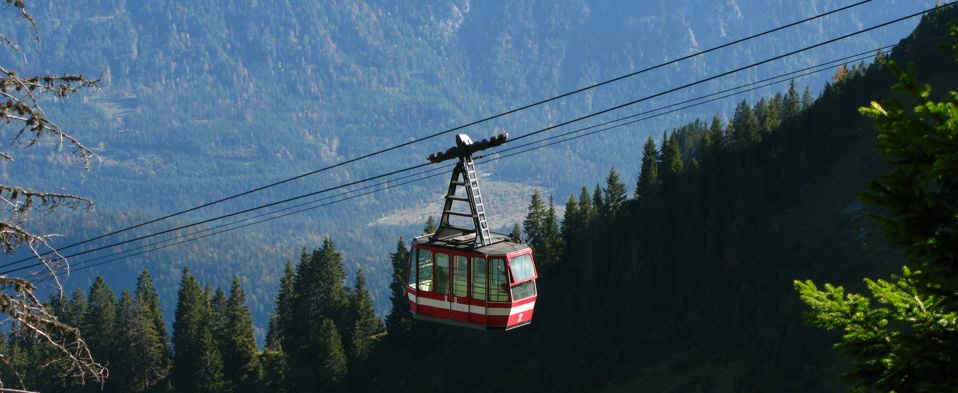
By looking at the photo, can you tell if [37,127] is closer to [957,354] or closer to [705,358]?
[957,354]

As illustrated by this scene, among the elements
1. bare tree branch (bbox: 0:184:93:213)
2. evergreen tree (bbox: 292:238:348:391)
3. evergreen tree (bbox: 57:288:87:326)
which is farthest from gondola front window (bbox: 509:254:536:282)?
evergreen tree (bbox: 57:288:87:326)

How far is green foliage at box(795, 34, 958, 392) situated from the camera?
1336 centimetres

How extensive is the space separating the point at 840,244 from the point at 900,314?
3902 inches

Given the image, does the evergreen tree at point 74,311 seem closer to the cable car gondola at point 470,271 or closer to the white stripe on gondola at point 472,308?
the white stripe on gondola at point 472,308

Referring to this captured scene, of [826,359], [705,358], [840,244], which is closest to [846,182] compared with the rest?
[840,244]

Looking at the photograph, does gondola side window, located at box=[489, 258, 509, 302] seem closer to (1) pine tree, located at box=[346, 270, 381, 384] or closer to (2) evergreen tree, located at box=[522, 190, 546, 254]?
(1) pine tree, located at box=[346, 270, 381, 384]

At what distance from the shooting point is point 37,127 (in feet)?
53.5

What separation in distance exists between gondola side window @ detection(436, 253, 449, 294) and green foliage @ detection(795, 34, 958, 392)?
23.0 m

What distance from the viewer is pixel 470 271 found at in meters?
35.9

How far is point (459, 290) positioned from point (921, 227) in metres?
24.0

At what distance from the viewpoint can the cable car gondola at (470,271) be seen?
3494 centimetres

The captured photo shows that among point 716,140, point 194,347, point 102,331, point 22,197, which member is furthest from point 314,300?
point 22,197

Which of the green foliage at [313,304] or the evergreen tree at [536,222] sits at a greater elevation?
the evergreen tree at [536,222]

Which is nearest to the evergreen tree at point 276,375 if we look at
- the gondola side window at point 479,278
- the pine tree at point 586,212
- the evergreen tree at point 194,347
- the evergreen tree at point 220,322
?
the evergreen tree at point 194,347
